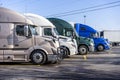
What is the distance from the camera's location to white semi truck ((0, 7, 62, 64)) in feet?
70.2

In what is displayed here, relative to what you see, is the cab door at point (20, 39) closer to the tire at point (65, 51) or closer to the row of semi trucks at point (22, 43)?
the row of semi trucks at point (22, 43)

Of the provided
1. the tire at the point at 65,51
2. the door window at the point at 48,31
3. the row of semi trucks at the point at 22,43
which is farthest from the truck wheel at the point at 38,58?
the tire at the point at 65,51

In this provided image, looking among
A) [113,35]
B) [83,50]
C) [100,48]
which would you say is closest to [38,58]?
[83,50]

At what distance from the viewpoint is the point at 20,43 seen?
21578mm

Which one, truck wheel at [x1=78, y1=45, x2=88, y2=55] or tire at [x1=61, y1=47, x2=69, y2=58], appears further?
truck wheel at [x1=78, y1=45, x2=88, y2=55]

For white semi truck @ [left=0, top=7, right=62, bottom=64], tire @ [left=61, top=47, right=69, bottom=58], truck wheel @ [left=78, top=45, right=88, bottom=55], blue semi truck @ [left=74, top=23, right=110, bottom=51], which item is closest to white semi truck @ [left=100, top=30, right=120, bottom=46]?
blue semi truck @ [left=74, top=23, right=110, bottom=51]

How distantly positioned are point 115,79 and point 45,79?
106 inches

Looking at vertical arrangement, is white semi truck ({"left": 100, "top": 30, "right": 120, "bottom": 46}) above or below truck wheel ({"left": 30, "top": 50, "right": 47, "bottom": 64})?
above

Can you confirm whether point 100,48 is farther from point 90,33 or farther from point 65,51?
point 65,51

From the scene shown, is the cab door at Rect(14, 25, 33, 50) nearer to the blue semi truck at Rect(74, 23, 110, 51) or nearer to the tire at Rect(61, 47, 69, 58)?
the tire at Rect(61, 47, 69, 58)

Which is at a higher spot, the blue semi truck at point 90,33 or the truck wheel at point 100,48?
the blue semi truck at point 90,33

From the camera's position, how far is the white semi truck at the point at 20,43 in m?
21.4

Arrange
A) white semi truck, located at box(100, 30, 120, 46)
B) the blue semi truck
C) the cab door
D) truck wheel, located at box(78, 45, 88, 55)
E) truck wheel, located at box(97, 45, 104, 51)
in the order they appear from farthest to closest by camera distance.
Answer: white semi truck, located at box(100, 30, 120, 46)
truck wheel, located at box(97, 45, 104, 51)
the blue semi truck
truck wheel, located at box(78, 45, 88, 55)
the cab door

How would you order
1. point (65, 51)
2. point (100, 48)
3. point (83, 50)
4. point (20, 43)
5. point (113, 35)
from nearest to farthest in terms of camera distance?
1. point (20, 43)
2. point (65, 51)
3. point (83, 50)
4. point (100, 48)
5. point (113, 35)
